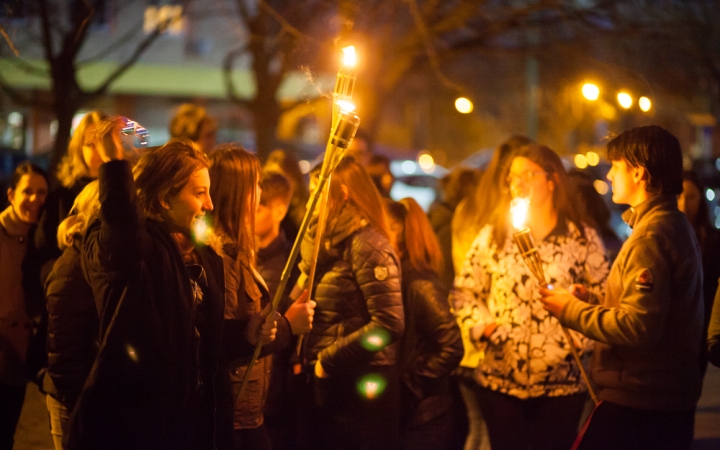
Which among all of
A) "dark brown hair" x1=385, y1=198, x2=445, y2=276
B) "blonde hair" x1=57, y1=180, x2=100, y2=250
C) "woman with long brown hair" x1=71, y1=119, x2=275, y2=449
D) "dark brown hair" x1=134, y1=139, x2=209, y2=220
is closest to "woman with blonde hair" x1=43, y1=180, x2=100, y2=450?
"blonde hair" x1=57, y1=180, x2=100, y2=250

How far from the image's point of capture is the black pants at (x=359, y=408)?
4918 millimetres

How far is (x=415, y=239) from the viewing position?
18.1ft

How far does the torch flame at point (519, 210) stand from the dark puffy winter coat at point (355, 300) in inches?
27.6

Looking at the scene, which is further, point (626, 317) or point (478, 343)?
point (478, 343)

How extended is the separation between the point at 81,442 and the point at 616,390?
2.24 meters

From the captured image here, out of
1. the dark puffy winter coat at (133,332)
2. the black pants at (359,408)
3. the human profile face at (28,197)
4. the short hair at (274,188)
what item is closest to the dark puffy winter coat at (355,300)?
the black pants at (359,408)

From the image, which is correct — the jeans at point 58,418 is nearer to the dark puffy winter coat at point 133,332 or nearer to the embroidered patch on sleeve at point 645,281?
the dark puffy winter coat at point 133,332

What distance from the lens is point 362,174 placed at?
5.00m

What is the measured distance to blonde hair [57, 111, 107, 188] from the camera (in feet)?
17.0

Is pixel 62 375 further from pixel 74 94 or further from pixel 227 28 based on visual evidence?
pixel 227 28

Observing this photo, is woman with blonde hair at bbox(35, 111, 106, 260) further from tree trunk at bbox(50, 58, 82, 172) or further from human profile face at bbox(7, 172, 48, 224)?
tree trunk at bbox(50, 58, 82, 172)

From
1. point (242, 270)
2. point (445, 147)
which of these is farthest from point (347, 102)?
point (445, 147)

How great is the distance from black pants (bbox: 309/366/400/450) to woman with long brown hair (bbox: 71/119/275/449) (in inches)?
66.3

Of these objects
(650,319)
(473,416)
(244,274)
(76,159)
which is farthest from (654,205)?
(76,159)
